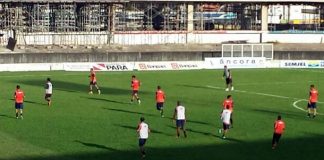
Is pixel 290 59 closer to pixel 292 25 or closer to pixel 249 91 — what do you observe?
pixel 249 91

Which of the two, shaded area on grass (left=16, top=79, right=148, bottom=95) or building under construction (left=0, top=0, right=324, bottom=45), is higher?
building under construction (left=0, top=0, right=324, bottom=45)

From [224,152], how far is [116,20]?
7793 cm

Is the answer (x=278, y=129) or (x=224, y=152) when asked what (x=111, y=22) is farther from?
(x=224, y=152)

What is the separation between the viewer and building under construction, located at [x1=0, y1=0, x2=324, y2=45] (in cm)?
9419

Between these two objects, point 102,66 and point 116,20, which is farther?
point 116,20

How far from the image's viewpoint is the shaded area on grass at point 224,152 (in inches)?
982

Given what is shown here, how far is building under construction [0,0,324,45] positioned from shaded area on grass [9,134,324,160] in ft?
218

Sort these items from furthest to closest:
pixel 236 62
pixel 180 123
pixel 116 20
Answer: pixel 116 20 < pixel 236 62 < pixel 180 123

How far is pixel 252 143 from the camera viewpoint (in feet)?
92.2

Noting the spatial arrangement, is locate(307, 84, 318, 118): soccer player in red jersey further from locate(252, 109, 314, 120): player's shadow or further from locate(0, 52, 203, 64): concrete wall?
locate(0, 52, 203, 64): concrete wall

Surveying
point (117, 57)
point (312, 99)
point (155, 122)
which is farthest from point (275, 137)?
point (117, 57)

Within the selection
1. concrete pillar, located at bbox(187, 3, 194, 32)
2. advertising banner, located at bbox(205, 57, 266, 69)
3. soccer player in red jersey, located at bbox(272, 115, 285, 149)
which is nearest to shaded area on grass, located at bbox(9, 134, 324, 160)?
soccer player in red jersey, located at bbox(272, 115, 285, 149)

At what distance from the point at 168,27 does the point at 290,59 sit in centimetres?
3189

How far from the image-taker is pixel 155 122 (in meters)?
33.7
